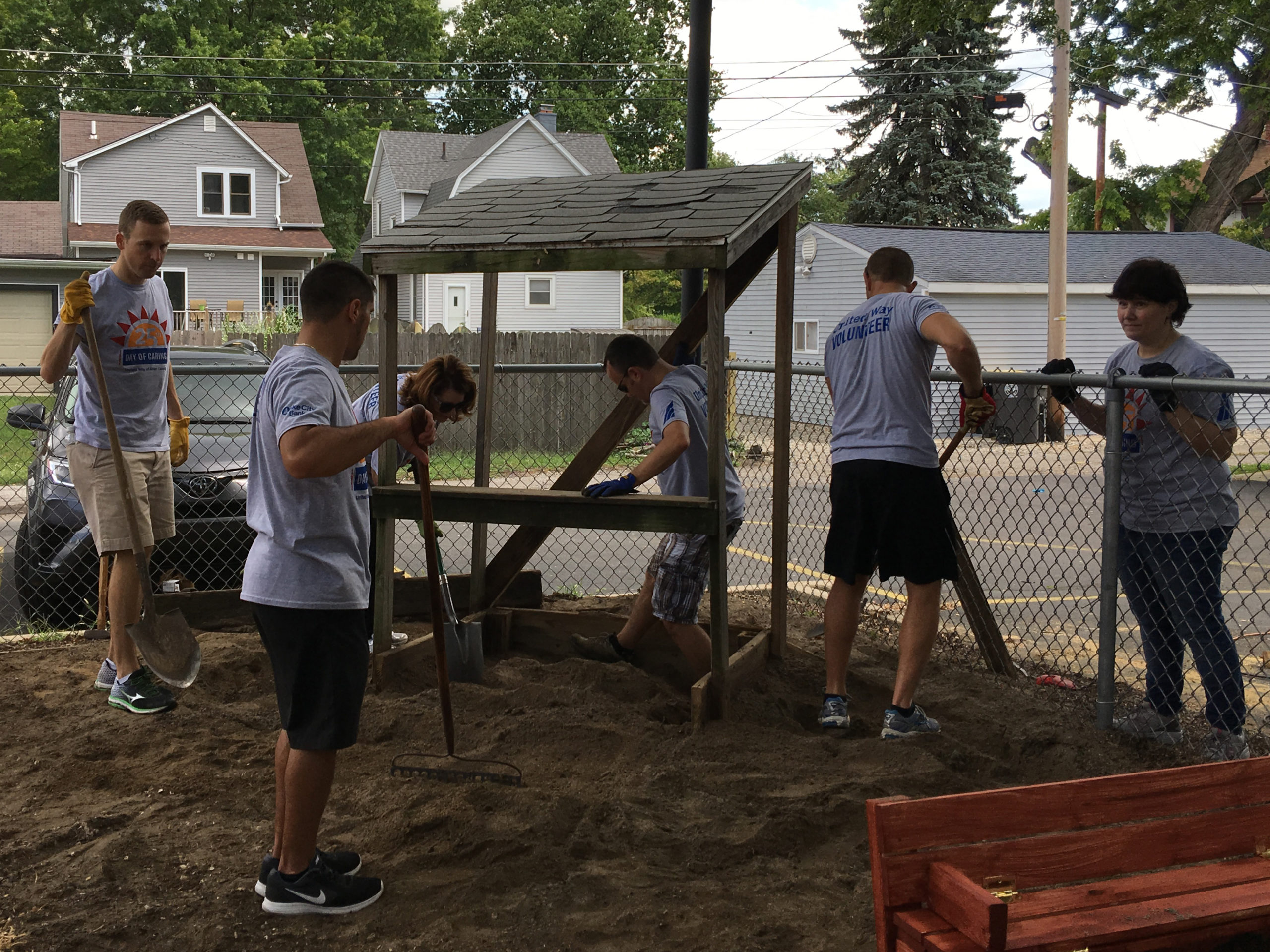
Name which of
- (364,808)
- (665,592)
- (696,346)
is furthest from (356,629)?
(696,346)

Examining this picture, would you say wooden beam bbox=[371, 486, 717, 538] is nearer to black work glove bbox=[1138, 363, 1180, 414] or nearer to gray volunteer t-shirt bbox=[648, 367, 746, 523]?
gray volunteer t-shirt bbox=[648, 367, 746, 523]

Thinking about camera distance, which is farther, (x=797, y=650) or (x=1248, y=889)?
(x=797, y=650)

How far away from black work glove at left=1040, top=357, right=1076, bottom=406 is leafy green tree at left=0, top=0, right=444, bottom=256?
138 feet

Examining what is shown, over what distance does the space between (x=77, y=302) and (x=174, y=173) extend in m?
31.6

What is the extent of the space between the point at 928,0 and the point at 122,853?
27.7 feet

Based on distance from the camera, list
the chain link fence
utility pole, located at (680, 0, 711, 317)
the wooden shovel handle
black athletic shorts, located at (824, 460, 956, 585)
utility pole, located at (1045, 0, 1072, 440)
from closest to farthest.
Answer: the wooden shovel handle → black athletic shorts, located at (824, 460, 956, 585) → the chain link fence → utility pole, located at (680, 0, 711, 317) → utility pole, located at (1045, 0, 1072, 440)

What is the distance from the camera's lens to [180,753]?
14.2 ft

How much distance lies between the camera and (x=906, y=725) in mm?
4363

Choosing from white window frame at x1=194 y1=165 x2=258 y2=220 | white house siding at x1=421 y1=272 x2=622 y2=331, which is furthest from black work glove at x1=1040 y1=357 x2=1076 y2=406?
white window frame at x1=194 y1=165 x2=258 y2=220

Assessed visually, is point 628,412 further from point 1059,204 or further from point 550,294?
point 550,294

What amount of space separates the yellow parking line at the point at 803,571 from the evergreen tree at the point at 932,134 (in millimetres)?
26952

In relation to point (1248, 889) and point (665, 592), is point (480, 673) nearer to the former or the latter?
point (665, 592)

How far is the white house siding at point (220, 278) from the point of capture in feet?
106

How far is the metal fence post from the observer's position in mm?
4387
